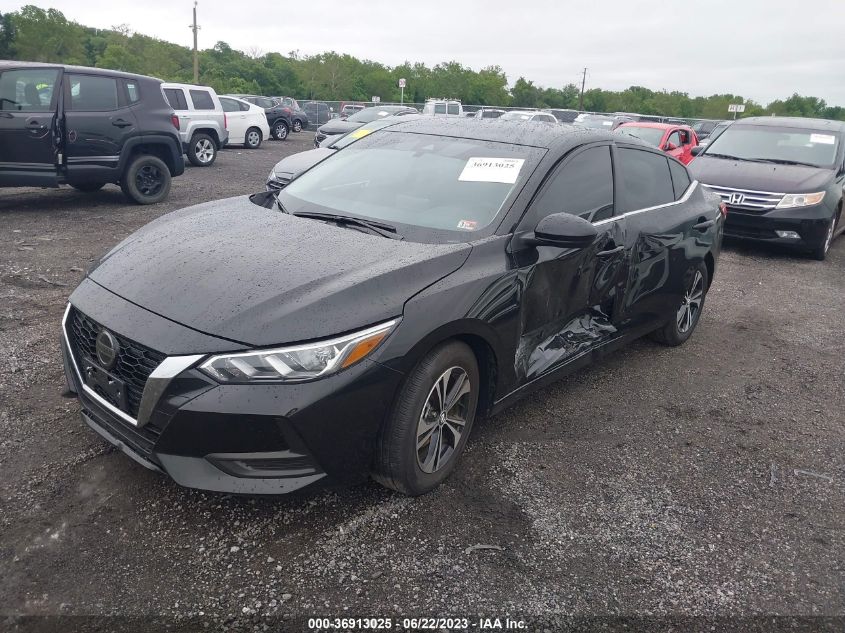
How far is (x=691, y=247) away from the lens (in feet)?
16.6

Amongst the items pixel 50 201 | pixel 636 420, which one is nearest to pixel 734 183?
pixel 636 420

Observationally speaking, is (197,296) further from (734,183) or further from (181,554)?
(734,183)

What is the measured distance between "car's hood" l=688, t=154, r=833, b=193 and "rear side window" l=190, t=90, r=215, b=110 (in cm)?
1122

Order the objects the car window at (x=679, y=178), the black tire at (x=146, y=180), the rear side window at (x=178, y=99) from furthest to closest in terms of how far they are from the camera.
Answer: the rear side window at (x=178, y=99), the black tire at (x=146, y=180), the car window at (x=679, y=178)

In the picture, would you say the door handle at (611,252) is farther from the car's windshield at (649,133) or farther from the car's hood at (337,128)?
the car's hood at (337,128)

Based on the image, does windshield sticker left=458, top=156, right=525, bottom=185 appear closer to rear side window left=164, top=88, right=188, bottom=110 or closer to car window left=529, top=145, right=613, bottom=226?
car window left=529, top=145, right=613, bottom=226

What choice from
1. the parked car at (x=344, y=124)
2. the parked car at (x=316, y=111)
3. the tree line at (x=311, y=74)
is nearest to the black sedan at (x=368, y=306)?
the parked car at (x=344, y=124)

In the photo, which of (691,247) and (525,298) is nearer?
(525,298)

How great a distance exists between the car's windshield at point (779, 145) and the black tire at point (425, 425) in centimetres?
826

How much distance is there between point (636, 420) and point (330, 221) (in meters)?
2.21

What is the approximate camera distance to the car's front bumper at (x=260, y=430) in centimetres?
253

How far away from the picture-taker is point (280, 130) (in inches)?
1037

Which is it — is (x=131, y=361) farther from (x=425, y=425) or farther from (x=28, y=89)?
(x=28, y=89)

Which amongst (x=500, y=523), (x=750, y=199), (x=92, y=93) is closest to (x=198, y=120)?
(x=92, y=93)
